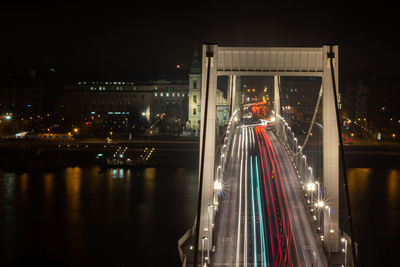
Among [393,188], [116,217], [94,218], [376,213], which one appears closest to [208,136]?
[116,217]

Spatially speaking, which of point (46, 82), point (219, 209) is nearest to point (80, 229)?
point (219, 209)

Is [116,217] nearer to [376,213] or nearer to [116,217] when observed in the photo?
[116,217]

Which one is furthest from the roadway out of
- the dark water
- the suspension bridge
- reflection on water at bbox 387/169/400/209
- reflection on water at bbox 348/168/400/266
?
reflection on water at bbox 387/169/400/209

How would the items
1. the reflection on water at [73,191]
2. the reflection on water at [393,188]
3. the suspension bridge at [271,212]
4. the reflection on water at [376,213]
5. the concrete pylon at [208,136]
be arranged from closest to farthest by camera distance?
1. the suspension bridge at [271,212]
2. the concrete pylon at [208,136]
3. the reflection on water at [376,213]
4. the reflection on water at [73,191]
5. the reflection on water at [393,188]

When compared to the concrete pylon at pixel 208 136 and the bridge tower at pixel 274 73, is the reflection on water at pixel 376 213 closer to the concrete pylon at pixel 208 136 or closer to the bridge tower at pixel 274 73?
the bridge tower at pixel 274 73

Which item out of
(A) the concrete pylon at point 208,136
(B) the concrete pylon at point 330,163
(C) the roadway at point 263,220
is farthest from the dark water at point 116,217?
(A) the concrete pylon at point 208,136

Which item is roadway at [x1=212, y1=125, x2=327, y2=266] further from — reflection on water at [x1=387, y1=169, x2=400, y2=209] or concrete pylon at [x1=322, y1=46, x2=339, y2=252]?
reflection on water at [x1=387, y1=169, x2=400, y2=209]
